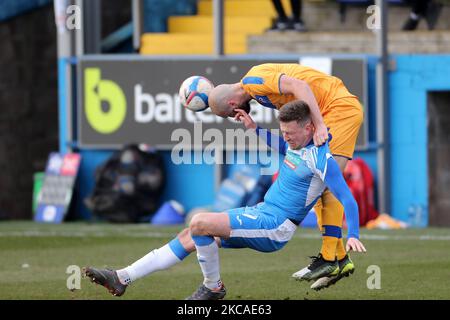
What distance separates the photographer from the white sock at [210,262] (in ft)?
27.4

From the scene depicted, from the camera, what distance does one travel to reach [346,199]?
8133 millimetres

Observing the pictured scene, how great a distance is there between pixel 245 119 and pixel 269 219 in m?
0.88

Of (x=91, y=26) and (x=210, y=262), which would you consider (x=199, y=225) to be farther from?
(x=91, y=26)

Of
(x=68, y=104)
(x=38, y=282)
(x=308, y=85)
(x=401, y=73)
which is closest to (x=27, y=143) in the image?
(x=68, y=104)

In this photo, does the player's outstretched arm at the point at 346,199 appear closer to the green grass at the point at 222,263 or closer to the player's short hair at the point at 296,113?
the player's short hair at the point at 296,113

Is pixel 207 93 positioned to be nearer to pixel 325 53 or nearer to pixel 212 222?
pixel 212 222

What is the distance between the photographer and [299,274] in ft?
30.3

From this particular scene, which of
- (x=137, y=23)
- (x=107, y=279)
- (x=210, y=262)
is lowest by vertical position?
(x=107, y=279)

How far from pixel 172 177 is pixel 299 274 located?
7826mm

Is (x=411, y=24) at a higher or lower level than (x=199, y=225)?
higher

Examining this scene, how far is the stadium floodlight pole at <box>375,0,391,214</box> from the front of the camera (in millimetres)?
16141

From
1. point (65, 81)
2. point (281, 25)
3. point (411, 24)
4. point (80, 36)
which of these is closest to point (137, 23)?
point (80, 36)

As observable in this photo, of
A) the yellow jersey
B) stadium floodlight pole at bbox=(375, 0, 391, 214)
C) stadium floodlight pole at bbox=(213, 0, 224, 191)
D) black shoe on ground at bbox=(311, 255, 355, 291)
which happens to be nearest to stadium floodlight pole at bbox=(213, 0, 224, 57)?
stadium floodlight pole at bbox=(213, 0, 224, 191)

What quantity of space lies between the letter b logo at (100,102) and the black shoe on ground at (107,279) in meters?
8.52
